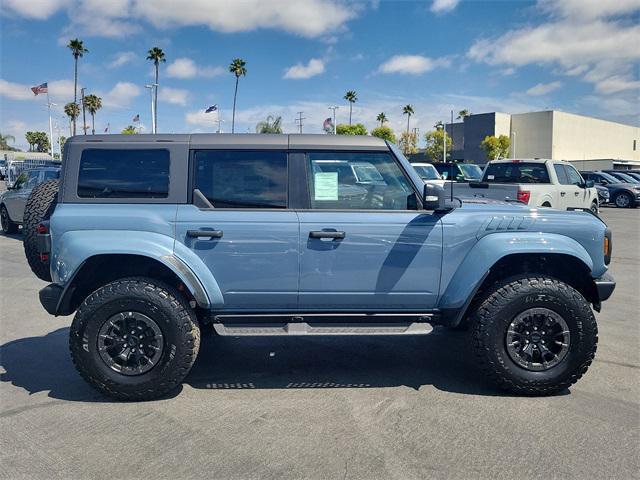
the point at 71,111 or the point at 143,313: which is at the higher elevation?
the point at 71,111

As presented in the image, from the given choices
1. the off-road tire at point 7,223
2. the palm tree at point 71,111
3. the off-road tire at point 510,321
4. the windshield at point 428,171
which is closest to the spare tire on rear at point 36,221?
the off-road tire at point 510,321

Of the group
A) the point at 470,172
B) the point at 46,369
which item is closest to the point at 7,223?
the point at 46,369

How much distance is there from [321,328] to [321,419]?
68 cm

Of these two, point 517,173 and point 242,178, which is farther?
point 517,173

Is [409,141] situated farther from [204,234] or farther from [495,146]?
[204,234]

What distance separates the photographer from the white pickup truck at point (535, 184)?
10.9 m

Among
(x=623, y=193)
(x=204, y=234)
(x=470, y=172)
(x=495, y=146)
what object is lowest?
(x=204, y=234)

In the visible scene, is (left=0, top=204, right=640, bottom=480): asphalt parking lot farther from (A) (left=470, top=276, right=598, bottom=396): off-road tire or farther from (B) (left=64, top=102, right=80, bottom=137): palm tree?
(B) (left=64, top=102, right=80, bottom=137): palm tree

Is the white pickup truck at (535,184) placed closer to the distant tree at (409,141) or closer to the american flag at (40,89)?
the american flag at (40,89)

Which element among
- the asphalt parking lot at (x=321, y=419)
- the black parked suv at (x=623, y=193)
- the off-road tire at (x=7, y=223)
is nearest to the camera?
the asphalt parking lot at (x=321, y=419)

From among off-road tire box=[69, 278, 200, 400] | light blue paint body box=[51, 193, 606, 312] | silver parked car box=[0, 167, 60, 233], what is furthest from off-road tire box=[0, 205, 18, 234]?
off-road tire box=[69, 278, 200, 400]

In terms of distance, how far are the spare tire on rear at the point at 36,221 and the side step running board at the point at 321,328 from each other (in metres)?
1.53

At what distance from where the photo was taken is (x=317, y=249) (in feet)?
12.9

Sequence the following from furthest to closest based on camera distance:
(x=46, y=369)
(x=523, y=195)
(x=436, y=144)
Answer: (x=436, y=144) → (x=523, y=195) → (x=46, y=369)
